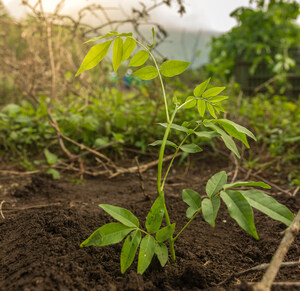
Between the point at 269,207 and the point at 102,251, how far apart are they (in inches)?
22.4

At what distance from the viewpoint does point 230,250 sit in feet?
3.91

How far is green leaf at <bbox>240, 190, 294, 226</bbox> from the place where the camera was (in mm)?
767

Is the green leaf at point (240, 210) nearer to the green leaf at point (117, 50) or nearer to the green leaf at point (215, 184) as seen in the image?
the green leaf at point (215, 184)

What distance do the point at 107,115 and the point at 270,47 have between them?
5.10 m

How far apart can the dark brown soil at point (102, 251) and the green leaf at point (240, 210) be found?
18 centimetres

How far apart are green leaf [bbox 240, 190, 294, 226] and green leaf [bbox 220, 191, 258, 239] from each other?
0.03 meters

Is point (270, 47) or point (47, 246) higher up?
point (270, 47)

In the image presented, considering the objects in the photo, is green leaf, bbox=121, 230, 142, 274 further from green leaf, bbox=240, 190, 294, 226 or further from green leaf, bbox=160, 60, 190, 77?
green leaf, bbox=160, 60, 190, 77

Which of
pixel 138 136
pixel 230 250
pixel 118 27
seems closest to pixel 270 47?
pixel 118 27

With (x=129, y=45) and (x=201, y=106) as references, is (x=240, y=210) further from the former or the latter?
(x=129, y=45)

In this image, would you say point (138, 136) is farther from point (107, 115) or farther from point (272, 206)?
point (272, 206)

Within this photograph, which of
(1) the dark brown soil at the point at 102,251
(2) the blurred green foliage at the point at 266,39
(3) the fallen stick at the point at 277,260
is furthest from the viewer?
(2) the blurred green foliage at the point at 266,39

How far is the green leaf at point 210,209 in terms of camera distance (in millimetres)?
761

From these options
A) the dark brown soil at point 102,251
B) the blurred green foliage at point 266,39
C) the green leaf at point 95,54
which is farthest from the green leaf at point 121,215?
the blurred green foliage at point 266,39
